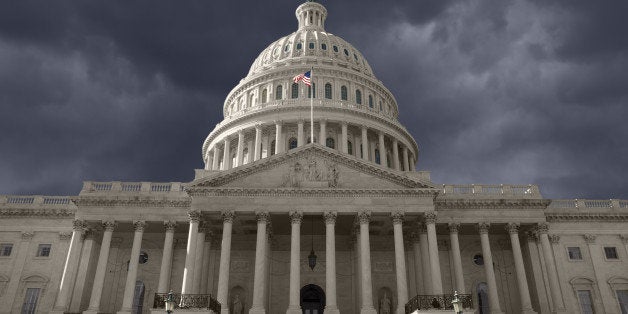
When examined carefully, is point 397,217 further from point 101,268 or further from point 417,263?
point 101,268

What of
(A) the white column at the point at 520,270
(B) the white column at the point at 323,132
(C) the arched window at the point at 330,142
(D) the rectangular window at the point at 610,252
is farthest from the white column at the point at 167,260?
(D) the rectangular window at the point at 610,252

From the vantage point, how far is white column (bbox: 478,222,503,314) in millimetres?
40094

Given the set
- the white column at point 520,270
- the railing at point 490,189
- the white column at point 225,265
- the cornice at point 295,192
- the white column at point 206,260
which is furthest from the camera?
the railing at point 490,189

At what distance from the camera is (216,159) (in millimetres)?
65938

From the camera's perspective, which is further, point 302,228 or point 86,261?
point 302,228

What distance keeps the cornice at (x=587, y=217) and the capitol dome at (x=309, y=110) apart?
18.8 metres

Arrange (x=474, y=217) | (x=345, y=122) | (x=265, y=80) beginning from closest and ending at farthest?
(x=474, y=217), (x=345, y=122), (x=265, y=80)

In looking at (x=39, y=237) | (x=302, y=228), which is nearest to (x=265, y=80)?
(x=302, y=228)

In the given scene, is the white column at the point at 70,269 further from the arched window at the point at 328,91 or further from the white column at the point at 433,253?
the arched window at the point at 328,91

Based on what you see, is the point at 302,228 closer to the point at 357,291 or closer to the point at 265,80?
the point at 357,291

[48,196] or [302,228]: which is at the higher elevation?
[48,196]

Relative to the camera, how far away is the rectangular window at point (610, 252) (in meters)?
46.1

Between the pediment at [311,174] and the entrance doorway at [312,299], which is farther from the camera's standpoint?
the entrance doorway at [312,299]

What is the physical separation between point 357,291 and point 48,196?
95.0 feet
